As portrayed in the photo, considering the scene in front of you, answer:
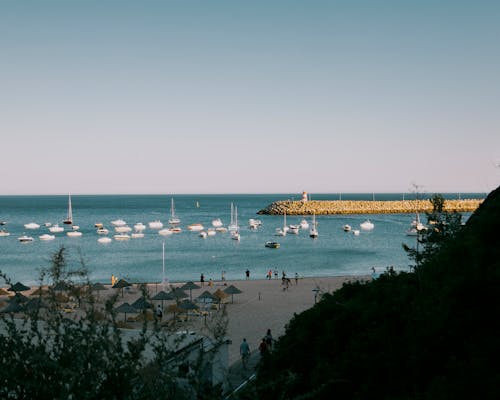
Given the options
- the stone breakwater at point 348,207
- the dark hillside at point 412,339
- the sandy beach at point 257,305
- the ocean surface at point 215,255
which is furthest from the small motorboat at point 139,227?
the dark hillside at point 412,339

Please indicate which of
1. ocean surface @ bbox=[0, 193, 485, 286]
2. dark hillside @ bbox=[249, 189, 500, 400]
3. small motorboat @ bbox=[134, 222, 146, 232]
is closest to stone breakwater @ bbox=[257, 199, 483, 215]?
ocean surface @ bbox=[0, 193, 485, 286]

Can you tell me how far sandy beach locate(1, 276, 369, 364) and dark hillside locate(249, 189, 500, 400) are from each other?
608 cm

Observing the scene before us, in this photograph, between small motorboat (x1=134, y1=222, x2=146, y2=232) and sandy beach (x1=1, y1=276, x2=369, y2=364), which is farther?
small motorboat (x1=134, y1=222, x2=146, y2=232)

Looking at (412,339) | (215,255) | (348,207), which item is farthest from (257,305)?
(348,207)

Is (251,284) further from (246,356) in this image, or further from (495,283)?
(495,283)

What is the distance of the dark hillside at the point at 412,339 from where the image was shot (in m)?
7.78

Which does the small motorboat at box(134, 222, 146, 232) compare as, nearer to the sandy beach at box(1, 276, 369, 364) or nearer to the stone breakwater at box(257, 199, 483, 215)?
the stone breakwater at box(257, 199, 483, 215)

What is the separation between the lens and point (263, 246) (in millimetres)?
82312

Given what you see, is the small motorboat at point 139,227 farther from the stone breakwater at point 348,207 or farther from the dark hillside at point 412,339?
the dark hillside at point 412,339

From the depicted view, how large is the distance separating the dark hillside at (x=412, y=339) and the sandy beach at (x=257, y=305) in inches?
239

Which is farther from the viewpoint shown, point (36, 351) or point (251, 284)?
point (251, 284)

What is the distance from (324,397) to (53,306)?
6.06 meters

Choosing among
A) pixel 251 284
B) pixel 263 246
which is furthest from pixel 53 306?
pixel 263 246

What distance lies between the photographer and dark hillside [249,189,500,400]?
778cm
